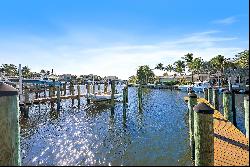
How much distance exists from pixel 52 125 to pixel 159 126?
993 cm

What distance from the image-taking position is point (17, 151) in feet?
24.3

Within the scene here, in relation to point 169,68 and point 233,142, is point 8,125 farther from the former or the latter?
point 169,68

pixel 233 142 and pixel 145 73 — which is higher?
pixel 145 73

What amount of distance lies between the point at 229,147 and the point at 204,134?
4525 millimetres

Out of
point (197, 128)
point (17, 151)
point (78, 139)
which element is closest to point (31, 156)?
point (78, 139)

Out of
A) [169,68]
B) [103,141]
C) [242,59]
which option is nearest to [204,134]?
[103,141]

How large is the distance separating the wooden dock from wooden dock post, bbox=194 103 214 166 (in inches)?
62.6

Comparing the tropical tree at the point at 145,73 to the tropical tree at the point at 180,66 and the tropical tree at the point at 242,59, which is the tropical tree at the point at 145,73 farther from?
the tropical tree at the point at 242,59

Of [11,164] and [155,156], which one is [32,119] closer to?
[155,156]

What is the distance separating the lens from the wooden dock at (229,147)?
400 inches

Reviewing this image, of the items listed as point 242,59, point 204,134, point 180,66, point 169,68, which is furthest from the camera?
point 169,68

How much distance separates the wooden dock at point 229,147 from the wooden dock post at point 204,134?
5.22 feet

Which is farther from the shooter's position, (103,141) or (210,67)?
(210,67)

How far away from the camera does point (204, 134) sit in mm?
8438
